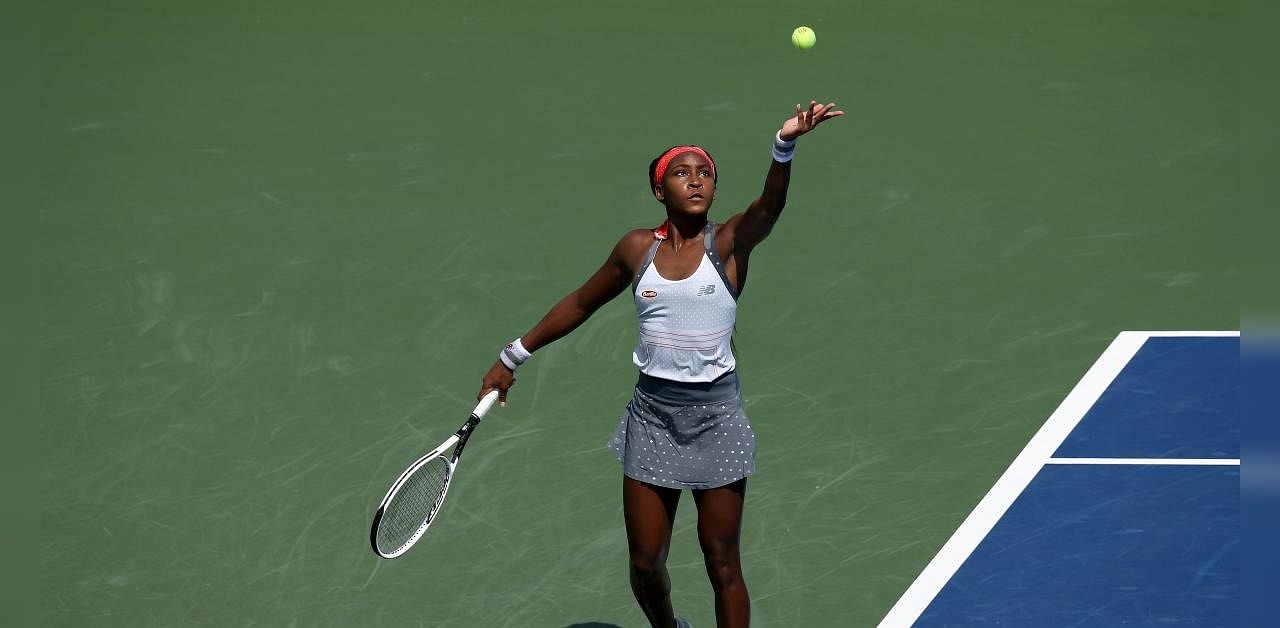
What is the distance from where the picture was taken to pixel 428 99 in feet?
33.0

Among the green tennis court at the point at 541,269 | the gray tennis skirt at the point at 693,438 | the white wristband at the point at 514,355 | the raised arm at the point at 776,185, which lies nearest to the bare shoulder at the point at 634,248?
the raised arm at the point at 776,185

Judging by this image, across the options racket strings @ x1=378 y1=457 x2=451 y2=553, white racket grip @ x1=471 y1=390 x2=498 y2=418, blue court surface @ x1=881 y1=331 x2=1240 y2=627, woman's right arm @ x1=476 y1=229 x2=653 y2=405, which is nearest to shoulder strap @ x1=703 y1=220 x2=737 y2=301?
woman's right arm @ x1=476 y1=229 x2=653 y2=405

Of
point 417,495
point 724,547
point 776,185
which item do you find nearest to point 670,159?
point 776,185

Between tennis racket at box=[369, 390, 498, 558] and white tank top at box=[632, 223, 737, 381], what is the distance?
79cm

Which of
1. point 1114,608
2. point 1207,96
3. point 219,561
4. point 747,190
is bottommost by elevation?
point 219,561

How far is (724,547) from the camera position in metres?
6.61

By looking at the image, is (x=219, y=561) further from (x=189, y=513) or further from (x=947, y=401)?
(x=947, y=401)

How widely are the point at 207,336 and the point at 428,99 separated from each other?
2.07m

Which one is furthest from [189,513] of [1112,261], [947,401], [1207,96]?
[1207,96]

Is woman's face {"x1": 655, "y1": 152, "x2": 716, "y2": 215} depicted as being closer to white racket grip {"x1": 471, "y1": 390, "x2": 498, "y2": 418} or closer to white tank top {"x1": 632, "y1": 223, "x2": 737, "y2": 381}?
white tank top {"x1": 632, "y1": 223, "x2": 737, "y2": 381}

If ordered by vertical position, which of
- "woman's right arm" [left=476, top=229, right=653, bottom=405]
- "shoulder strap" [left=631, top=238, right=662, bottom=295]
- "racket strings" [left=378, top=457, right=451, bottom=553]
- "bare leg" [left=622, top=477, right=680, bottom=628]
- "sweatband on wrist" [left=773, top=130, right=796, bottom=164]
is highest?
"sweatband on wrist" [left=773, top=130, right=796, bottom=164]

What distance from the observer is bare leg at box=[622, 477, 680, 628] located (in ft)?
22.0

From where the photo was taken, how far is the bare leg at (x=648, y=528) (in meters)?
6.70

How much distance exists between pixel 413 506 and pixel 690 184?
68.8 inches
